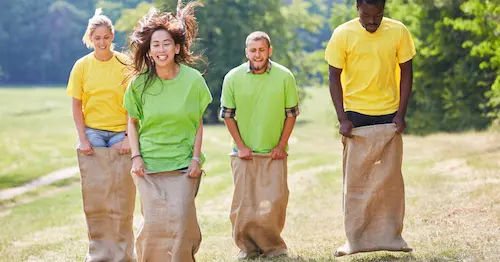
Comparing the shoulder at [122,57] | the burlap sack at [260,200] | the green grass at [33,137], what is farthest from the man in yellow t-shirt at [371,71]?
the green grass at [33,137]

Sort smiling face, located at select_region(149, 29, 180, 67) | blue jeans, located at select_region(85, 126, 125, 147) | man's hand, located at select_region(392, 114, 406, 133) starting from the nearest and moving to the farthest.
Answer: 1. smiling face, located at select_region(149, 29, 180, 67)
2. man's hand, located at select_region(392, 114, 406, 133)
3. blue jeans, located at select_region(85, 126, 125, 147)

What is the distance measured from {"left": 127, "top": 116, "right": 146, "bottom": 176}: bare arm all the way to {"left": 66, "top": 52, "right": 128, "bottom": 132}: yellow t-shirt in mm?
1113

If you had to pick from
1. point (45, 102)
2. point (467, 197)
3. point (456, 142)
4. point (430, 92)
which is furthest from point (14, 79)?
point (467, 197)

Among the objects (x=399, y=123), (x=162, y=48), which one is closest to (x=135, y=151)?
(x=162, y=48)

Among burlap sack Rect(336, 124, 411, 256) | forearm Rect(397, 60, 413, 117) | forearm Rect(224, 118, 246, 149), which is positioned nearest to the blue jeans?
forearm Rect(224, 118, 246, 149)

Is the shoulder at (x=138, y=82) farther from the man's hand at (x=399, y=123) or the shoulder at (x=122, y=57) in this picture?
the man's hand at (x=399, y=123)

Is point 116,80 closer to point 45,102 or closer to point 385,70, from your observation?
point 385,70

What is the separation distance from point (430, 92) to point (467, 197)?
2655 centimetres

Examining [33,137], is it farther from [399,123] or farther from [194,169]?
[194,169]

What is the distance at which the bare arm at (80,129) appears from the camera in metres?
8.60

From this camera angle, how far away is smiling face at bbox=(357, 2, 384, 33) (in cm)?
795

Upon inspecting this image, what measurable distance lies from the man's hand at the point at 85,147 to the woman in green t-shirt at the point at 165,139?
43.9 inches

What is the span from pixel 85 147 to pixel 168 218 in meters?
1.63

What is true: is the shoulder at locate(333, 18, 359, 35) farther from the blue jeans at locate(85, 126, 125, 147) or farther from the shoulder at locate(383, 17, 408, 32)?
the blue jeans at locate(85, 126, 125, 147)
